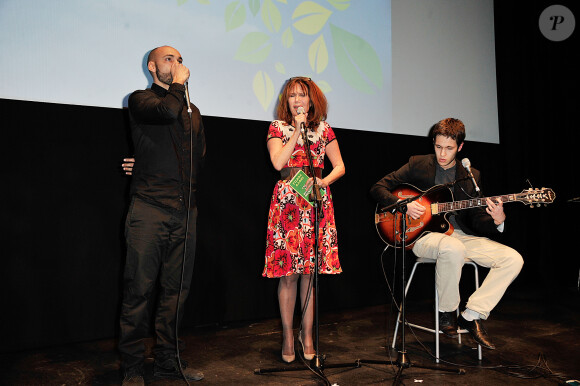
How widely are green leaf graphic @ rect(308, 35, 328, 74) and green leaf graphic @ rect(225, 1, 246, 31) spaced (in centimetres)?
61

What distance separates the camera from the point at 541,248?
5.13 m

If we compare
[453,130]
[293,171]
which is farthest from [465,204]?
[293,171]

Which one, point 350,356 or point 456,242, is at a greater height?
point 456,242

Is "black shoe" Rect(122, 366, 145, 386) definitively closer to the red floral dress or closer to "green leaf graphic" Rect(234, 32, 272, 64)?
the red floral dress

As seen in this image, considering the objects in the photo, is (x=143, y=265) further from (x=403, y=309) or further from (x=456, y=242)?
(x=456, y=242)

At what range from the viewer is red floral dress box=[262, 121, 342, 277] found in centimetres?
259

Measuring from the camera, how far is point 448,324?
2.84m

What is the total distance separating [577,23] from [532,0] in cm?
54

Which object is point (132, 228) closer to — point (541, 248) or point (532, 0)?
point (541, 248)

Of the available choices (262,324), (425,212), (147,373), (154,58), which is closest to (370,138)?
(425,212)

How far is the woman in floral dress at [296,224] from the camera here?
2.59m

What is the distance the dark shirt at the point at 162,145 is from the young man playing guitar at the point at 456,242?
50.5 inches

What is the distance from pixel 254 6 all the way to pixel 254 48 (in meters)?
0.31

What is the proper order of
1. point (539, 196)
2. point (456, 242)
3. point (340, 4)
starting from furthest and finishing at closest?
point (340, 4) → point (456, 242) → point (539, 196)
